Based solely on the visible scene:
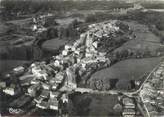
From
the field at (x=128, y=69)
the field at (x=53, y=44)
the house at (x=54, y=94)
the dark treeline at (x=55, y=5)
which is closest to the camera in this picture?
the house at (x=54, y=94)

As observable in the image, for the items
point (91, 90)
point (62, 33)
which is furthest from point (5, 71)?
point (62, 33)

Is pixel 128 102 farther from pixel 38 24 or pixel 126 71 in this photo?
pixel 38 24

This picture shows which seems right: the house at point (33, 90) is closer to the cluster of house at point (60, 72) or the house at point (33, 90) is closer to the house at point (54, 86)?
the cluster of house at point (60, 72)

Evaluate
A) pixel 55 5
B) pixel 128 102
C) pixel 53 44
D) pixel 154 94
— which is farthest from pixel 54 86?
pixel 55 5

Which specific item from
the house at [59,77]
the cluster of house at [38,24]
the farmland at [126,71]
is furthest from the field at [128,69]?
the cluster of house at [38,24]

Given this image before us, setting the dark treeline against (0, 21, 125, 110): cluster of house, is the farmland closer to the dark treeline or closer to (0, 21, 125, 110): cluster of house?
(0, 21, 125, 110): cluster of house

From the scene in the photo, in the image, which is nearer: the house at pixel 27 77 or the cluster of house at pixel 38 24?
the house at pixel 27 77

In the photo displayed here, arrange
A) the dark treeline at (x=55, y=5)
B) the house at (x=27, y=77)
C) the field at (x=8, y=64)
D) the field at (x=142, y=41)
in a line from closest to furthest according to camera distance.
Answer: the house at (x=27, y=77) → the field at (x=8, y=64) → the field at (x=142, y=41) → the dark treeline at (x=55, y=5)
